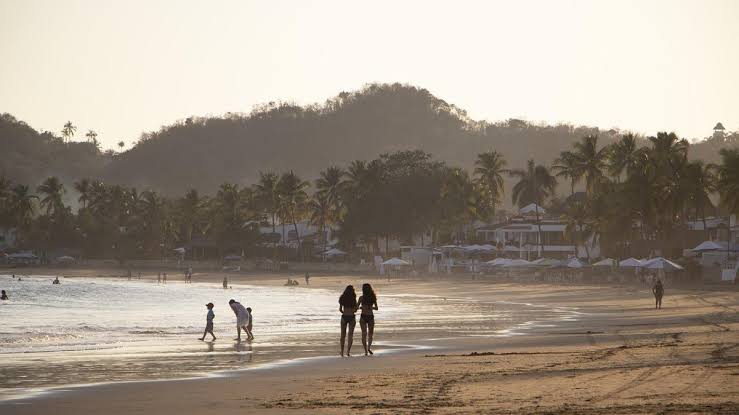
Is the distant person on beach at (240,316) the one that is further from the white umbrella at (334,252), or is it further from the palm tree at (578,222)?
the white umbrella at (334,252)

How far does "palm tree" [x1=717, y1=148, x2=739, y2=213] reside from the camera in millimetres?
66188

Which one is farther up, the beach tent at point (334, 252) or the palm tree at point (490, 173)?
the palm tree at point (490, 173)

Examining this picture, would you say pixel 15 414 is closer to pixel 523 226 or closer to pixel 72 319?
pixel 72 319

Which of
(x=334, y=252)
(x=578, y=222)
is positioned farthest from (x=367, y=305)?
(x=334, y=252)

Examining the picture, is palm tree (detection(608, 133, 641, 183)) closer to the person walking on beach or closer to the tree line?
the tree line

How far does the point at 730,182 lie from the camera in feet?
221

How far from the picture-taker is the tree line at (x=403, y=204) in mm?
75750

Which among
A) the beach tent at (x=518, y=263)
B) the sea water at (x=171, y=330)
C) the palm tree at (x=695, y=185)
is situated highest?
the palm tree at (x=695, y=185)

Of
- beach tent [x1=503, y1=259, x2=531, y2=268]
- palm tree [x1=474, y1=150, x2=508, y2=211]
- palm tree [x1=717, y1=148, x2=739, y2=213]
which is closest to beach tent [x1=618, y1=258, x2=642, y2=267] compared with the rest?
palm tree [x1=717, y1=148, x2=739, y2=213]

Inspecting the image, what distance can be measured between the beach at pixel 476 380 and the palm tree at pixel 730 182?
38370 mm

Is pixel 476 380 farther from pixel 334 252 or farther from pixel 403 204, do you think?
pixel 334 252

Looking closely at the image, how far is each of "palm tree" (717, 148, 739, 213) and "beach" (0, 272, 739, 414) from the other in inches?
1511

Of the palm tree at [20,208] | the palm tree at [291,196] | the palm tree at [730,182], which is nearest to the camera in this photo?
the palm tree at [730,182]

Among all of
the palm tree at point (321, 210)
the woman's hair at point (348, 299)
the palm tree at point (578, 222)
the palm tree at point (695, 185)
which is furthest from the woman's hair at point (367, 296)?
the palm tree at point (321, 210)
